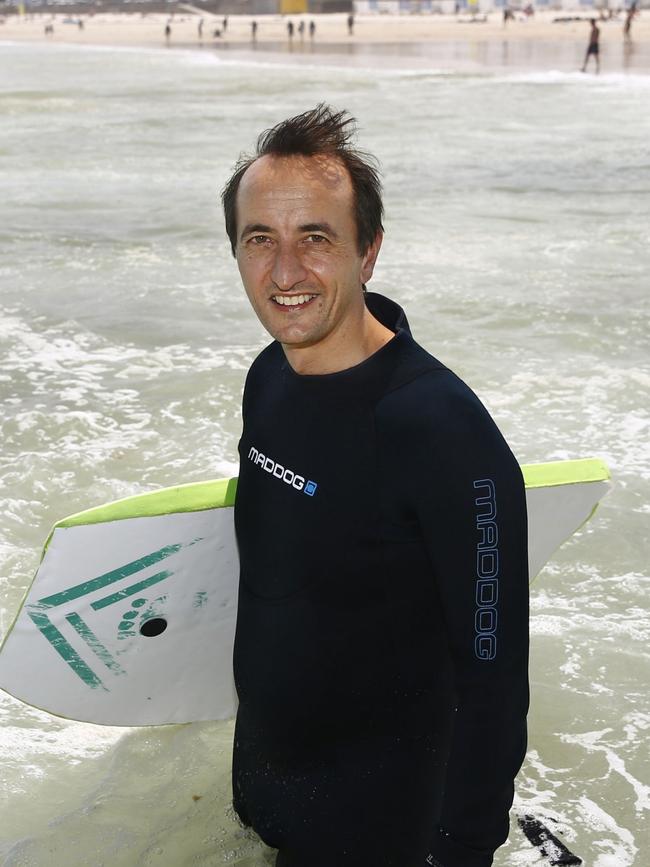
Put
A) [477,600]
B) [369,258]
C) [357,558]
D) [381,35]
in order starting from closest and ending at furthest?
[477,600]
[357,558]
[369,258]
[381,35]

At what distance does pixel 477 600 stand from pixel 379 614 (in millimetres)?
229

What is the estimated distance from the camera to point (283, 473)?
2.02 metres

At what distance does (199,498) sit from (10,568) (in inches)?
94.4

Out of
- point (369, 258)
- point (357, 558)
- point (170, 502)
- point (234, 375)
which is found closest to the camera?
point (357, 558)

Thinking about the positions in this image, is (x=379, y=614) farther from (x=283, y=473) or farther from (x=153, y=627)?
(x=153, y=627)

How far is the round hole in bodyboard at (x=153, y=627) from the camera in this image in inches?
101

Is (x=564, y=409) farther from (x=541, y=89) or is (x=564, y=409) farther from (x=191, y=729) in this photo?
(x=541, y=89)

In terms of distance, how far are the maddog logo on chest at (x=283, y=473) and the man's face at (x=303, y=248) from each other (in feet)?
0.76

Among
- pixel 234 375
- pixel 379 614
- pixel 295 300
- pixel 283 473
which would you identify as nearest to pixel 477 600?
pixel 379 614

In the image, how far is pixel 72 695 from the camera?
8.70ft

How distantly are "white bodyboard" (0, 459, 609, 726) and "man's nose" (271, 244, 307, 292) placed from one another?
0.67 meters

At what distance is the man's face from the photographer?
1905 mm

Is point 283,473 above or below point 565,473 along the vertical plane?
above

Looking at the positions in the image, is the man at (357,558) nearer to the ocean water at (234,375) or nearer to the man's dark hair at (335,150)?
the man's dark hair at (335,150)
